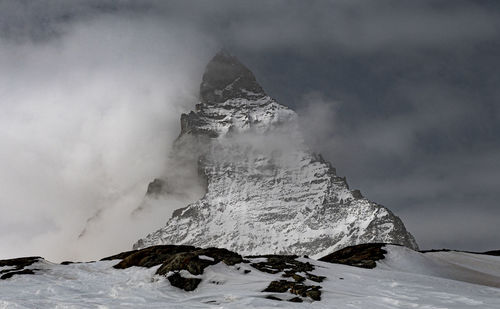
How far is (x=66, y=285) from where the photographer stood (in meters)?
27.4

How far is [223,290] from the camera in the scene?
2566 centimetres

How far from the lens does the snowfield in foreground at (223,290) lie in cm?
2267

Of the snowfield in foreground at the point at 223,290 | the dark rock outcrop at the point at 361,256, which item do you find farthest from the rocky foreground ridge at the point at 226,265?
the snowfield in foreground at the point at 223,290

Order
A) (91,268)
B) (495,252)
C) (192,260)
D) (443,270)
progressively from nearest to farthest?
1. (192,260)
2. (91,268)
3. (443,270)
4. (495,252)

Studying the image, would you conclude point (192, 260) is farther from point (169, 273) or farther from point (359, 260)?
point (359, 260)

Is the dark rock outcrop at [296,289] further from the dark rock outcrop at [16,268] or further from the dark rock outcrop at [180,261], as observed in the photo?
the dark rock outcrop at [16,268]

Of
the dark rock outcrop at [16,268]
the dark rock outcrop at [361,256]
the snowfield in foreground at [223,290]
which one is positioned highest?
the dark rock outcrop at [361,256]

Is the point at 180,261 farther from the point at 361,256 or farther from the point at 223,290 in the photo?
the point at 361,256

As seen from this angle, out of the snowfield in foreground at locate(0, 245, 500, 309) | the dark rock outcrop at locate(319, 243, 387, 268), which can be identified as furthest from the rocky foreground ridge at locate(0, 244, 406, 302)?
the snowfield in foreground at locate(0, 245, 500, 309)

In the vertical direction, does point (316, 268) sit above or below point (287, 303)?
above

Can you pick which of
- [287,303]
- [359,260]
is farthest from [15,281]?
[359,260]

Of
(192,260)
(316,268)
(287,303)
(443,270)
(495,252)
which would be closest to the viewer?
Result: (287,303)

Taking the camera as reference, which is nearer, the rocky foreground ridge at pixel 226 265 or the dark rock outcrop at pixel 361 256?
the rocky foreground ridge at pixel 226 265

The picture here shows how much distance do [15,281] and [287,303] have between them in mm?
15487
